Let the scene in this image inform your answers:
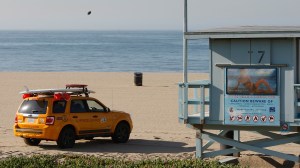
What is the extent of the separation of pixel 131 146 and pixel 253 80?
5655 mm

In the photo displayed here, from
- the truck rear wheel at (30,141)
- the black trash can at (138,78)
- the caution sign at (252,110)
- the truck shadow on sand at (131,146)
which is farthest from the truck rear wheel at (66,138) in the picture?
the black trash can at (138,78)

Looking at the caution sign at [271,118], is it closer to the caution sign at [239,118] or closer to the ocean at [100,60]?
the caution sign at [239,118]

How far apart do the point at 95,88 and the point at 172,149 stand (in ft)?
65.3

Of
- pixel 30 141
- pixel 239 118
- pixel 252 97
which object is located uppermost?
pixel 252 97

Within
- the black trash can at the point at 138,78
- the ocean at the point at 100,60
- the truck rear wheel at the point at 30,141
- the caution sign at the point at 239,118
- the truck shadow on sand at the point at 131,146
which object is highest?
the ocean at the point at 100,60

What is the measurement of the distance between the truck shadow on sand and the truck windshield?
106cm

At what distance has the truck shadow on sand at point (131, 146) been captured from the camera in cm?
1919

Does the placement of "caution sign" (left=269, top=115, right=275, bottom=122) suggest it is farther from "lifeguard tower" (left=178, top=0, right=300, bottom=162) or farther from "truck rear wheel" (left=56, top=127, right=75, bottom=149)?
"truck rear wheel" (left=56, top=127, right=75, bottom=149)

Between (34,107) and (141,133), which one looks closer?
(34,107)

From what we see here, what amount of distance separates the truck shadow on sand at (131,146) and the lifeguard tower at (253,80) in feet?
11.5

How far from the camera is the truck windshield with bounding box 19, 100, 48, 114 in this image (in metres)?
19.1

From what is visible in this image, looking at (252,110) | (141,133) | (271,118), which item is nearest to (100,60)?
(141,133)

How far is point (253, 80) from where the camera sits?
15.4 meters

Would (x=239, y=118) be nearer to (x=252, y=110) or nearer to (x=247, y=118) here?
(x=247, y=118)
